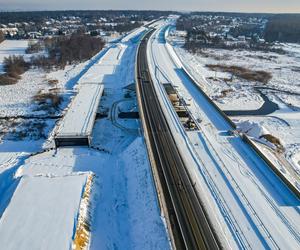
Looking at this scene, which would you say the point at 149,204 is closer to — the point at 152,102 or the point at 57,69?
the point at 152,102

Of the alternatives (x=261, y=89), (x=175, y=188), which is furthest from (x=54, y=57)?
(x=175, y=188)

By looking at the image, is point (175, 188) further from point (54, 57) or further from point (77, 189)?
point (54, 57)

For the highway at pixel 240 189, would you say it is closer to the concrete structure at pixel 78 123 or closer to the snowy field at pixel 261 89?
the snowy field at pixel 261 89

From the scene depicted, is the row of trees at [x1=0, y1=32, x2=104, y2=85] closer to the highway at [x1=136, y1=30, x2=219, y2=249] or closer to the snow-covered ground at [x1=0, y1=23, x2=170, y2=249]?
the snow-covered ground at [x1=0, y1=23, x2=170, y2=249]

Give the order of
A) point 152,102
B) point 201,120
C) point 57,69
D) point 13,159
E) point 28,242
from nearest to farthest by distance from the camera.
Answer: point 28,242
point 13,159
point 201,120
point 152,102
point 57,69

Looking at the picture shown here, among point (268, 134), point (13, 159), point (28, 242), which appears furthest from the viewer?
point (268, 134)

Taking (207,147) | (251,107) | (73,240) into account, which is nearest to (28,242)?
(73,240)
